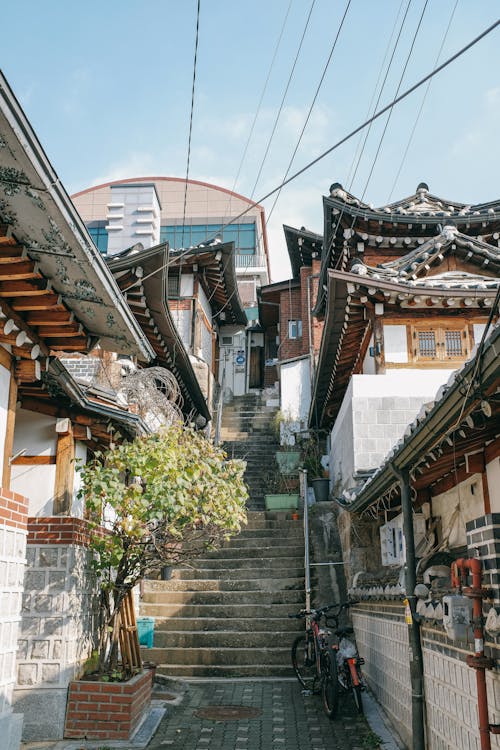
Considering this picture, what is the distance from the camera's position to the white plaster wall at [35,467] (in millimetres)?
8070

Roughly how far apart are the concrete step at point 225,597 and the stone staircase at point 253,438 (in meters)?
5.42

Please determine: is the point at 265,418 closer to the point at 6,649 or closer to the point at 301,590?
the point at 301,590

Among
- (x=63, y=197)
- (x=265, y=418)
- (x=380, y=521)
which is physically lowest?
(x=380, y=521)

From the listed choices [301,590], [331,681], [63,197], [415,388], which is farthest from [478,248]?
[63,197]

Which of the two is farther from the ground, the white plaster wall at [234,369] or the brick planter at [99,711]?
the white plaster wall at [234,369]

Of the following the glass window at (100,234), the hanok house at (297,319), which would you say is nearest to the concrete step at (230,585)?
the hanok house at (297,319)

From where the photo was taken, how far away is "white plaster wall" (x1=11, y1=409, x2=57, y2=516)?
8.07 m

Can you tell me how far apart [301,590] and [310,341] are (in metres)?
12.5

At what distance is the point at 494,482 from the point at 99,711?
4.44 meters

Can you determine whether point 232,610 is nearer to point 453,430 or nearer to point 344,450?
point 344,450

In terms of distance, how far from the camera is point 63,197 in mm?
4230

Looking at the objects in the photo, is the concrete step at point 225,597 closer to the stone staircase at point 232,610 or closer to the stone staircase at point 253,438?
the stone staircase at point 232,610

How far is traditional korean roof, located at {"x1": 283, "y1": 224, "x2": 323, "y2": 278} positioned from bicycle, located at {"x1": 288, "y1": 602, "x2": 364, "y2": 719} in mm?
16200

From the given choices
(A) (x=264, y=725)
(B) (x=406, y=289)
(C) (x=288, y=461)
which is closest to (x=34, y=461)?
(A) (x=264, y=725)
